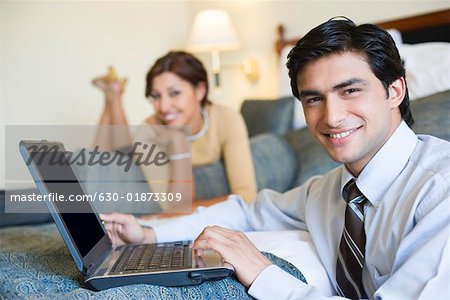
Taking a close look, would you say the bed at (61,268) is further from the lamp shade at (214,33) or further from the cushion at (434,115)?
the lamp shade at (214,33)

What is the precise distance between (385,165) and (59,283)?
58 centimetres

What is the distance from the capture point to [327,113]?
34.9 inches

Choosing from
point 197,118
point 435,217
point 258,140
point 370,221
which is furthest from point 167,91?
point 435,217

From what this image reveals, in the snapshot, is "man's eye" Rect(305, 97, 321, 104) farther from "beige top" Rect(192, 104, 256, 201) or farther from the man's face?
"beige top" Rect(192, 104, 256, 201)

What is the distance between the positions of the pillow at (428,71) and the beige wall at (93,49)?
0.79m

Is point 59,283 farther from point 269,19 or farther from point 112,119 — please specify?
point 269,19

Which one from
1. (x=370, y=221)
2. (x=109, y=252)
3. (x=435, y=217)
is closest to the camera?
(x=435, y=217)

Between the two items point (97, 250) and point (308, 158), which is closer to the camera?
point (97, 250)

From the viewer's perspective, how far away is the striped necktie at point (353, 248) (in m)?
0.89

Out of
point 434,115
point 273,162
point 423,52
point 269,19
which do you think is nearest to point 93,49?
point 269,19

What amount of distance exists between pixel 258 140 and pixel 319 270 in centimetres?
116

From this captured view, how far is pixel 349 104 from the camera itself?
0.89m

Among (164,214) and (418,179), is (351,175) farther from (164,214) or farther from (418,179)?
(164,214)

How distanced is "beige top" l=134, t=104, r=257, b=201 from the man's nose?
0.98 meters
